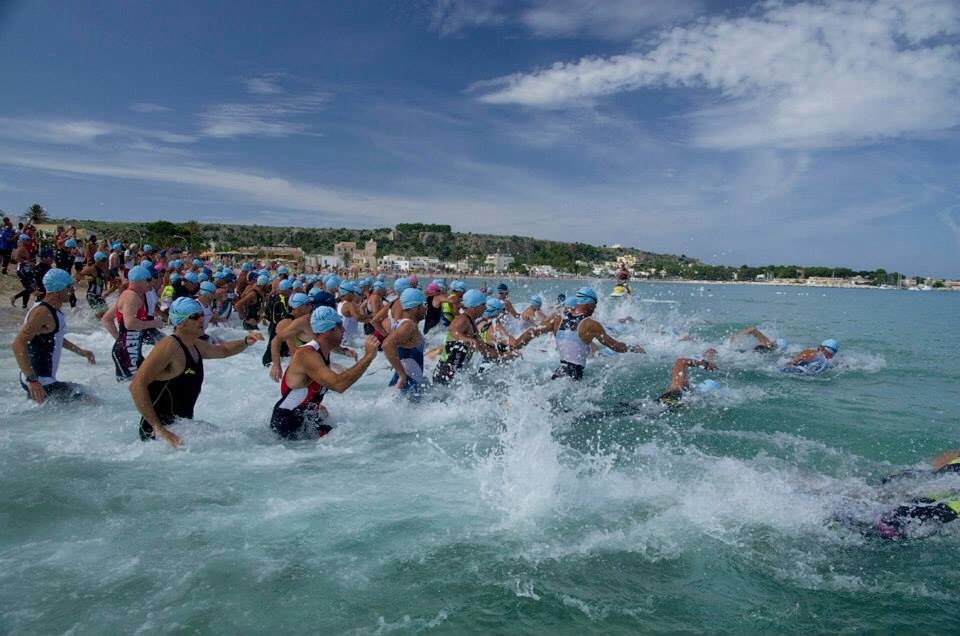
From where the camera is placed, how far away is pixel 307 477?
529 centimetres

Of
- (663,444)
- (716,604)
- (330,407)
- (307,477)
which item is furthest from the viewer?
(330,407)

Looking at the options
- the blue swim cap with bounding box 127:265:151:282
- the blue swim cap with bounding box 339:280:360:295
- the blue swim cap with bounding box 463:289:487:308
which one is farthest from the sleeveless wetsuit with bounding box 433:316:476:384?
the blue swim cap with bounding box 339:280:360:295

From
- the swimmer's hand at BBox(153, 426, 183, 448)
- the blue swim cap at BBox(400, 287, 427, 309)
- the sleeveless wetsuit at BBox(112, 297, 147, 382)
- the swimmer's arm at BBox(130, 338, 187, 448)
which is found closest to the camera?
the swimmer's arm at BBox(130, 338, 187, 448)

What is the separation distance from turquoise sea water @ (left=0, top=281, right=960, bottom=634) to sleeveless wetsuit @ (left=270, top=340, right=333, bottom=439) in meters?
0.30

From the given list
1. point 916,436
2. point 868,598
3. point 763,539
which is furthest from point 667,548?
point 916,436

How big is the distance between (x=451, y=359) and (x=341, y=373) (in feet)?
11.2

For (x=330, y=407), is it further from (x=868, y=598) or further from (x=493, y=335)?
(x=868, y=598)

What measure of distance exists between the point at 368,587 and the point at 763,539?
2873 mm

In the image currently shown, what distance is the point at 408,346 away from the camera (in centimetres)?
727

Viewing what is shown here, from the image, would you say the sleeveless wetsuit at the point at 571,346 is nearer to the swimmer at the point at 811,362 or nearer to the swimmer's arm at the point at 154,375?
the swimmer's arm at the point at 154,375

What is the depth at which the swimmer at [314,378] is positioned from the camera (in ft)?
16.0

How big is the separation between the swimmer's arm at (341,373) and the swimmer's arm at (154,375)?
1.05m

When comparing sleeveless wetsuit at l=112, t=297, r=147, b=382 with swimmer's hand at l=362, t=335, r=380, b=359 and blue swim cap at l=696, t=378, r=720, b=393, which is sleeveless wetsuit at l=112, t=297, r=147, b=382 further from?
blue swim cap at l=696, t=378, r=720, b=393

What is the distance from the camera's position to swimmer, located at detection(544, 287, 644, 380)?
755 cm
